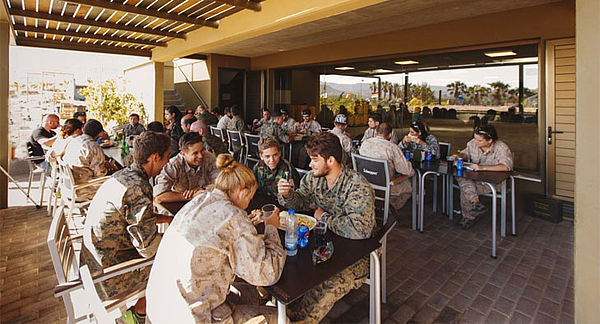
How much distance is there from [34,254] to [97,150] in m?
1.28

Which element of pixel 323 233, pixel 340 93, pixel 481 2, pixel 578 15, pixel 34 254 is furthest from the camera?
pixel 340 93

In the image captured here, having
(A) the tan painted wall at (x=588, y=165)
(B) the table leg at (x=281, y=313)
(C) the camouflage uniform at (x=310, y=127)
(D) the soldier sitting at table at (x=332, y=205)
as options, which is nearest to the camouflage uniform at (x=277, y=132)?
(C) the camouflage uniform at (x=310, y=127)

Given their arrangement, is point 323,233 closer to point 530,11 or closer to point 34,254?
point 34,254

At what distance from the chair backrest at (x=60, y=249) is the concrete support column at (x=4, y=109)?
4.25 meters

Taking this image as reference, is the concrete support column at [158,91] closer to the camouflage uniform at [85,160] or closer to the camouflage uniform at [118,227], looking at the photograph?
the camouflage uniform at [85,160]

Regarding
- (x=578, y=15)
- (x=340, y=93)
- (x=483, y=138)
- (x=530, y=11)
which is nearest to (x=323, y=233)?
(x=578, y=15)

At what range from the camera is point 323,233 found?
185 cm

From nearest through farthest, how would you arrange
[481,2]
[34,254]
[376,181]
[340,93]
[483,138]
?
Answer: [34,254] → [376,181] → [483,138] → [481,2] → [340,93]

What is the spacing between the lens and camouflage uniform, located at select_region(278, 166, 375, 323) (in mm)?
1937

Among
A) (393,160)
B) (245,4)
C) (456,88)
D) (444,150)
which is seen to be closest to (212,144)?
(245,4)

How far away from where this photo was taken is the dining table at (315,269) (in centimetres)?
149

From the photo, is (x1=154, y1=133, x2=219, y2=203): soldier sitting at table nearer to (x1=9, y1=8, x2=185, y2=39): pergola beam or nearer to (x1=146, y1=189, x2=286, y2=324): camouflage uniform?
(x1=146, y1=189, x2=286, y2=324): camouflage uniform

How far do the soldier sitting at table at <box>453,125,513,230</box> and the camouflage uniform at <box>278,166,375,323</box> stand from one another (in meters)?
2.53

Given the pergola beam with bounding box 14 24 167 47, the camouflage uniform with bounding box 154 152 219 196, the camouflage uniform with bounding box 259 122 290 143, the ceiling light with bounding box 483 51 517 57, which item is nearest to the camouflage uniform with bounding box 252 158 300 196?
the camouflage uniform with bounding box 154 152 219 196
